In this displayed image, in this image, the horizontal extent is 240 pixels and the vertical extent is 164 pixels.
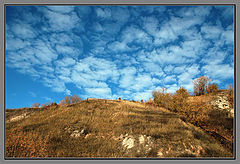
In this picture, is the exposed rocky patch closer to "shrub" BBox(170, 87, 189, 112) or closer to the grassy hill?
the grassy hill

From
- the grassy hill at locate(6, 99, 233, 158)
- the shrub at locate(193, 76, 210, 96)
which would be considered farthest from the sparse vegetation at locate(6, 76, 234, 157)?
the shrub at locate(193, 76, 210, 96)

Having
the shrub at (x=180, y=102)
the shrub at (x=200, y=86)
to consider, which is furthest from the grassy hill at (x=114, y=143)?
the shrub at (x=200, y=86)

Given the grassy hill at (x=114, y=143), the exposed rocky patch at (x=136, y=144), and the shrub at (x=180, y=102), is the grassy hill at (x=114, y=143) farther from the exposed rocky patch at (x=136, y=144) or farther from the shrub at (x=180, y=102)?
→ the shrub at (x=180, y=102)

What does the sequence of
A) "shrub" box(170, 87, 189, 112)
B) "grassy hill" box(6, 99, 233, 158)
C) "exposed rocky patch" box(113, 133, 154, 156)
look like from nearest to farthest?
"grassy hill" box(6, 99, 233, 158) → "exposed rocky patch" box(113, 133, 154, 156) → "shrub" box(170, 87, 189, 112)

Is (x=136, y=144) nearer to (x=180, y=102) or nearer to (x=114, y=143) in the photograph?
(x=114, y=143)

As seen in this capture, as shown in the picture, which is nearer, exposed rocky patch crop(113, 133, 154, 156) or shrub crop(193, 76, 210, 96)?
exposed rocky patch crop(113, 133, 154, 156)

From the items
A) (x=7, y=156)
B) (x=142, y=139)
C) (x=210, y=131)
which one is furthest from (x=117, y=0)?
(x=210, y=131)

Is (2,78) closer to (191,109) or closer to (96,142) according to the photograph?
(96,142)

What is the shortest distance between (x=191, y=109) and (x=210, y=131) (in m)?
2.77

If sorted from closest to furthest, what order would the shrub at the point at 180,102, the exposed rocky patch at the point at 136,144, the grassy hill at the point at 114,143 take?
the grassy hill at the point at 114,143, the exposed rocky patch at the point at 136,144, the shrub at the point at 180,102

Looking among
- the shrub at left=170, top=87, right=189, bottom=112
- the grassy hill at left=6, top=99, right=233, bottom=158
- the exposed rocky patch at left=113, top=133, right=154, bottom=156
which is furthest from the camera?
the shrub at left=170, top=87, right=189, bottom=112

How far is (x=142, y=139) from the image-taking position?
7.36 meters

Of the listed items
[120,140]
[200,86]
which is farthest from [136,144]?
[200,86]

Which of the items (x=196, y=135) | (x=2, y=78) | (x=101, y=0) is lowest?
(x=196, y=135)
